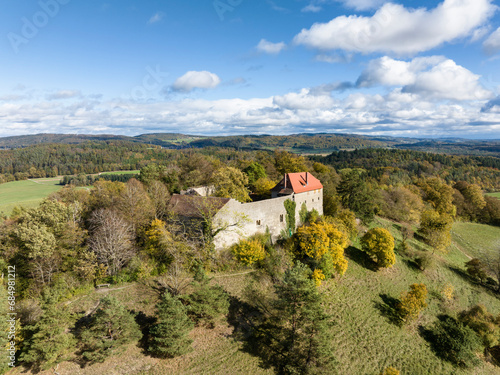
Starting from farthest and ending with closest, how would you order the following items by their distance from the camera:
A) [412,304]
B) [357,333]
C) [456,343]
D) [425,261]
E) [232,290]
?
1. [425,261]
2. [412,304]
3. [232,290]
4. [456,343]
5. [357,333]

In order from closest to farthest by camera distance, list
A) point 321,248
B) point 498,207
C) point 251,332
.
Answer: point 251,332, point 321,248, point 498,207

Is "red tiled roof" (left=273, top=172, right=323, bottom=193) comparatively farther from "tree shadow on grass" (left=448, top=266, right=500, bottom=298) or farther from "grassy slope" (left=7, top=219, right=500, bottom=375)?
"tree shadow on grass" (left=448, top=266, right=500, bottom=298)

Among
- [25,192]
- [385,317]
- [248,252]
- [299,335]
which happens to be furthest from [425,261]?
[25,192]

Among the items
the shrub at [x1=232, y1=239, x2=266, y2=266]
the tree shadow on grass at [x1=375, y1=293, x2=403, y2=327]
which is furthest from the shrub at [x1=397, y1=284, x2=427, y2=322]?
the shrub at [x1=232, y1=239, x2=266, y2=266]

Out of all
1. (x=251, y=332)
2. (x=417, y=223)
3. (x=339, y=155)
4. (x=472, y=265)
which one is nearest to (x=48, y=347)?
(x=251, y=332)

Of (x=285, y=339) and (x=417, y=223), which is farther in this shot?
(x=417, y=223)

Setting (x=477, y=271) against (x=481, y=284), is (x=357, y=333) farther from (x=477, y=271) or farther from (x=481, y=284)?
(x=481, y=284)

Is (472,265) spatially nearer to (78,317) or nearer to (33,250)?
(78,317)
